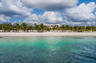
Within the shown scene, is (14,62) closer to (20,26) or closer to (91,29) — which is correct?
(20,26)

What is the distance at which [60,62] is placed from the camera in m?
8.69

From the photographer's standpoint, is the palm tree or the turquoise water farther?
the palm tree

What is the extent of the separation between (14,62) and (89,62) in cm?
755

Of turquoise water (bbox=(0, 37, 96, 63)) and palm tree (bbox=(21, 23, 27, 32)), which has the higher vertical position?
palm tree (bbox=(21, 23, 27, 32))

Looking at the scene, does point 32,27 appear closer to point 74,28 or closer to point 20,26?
point 20,26

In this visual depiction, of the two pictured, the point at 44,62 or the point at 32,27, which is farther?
the point at 32,27

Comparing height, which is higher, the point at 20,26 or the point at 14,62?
the point at 20,26

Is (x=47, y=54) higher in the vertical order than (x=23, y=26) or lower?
lower

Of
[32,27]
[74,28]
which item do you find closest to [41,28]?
[32,27]

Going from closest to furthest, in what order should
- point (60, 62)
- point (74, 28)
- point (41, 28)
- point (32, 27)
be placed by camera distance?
point (60, 62) → point (41, 28) → point (32, 27) → point (74, 28)

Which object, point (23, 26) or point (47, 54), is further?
point (23, 26)

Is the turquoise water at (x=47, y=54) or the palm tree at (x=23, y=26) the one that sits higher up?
the palm tree at (x=23, y=26)

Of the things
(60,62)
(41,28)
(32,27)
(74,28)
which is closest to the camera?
(60,62)

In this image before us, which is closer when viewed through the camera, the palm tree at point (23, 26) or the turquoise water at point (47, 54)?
the turquoise water at point (47, 54)
